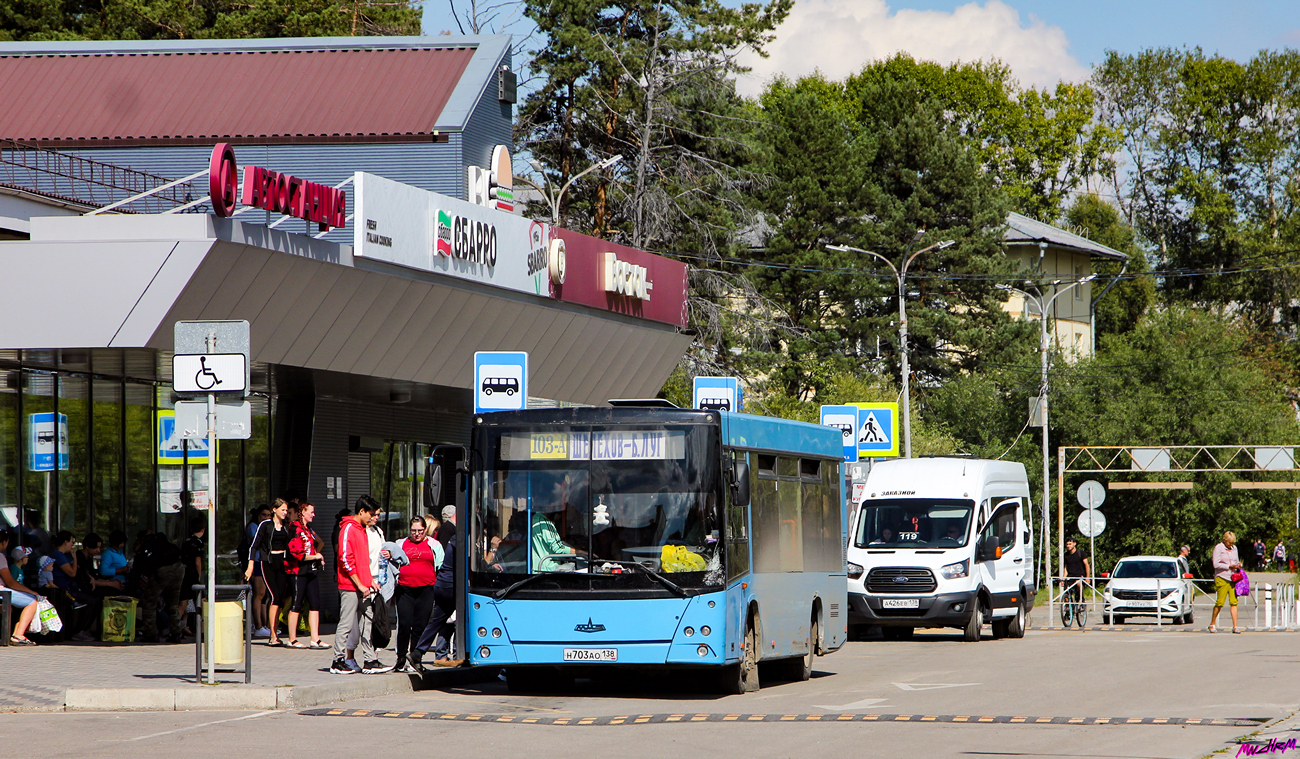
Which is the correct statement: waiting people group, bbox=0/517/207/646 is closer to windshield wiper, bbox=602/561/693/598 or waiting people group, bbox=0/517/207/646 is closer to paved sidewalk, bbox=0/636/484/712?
paved sidewalk, bbox=0/636/484/712

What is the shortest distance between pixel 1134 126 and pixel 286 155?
176ft

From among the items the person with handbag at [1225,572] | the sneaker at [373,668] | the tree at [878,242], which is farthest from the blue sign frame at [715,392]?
the tree at [878,242]

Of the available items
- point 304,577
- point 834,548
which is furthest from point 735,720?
point 304,577

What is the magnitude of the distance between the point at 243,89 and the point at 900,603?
48.9 ft

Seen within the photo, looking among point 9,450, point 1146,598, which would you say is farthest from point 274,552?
point 1146,598

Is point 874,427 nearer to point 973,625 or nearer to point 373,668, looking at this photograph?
point 973,625

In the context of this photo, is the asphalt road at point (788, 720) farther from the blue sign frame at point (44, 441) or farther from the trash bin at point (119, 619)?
the blue sign frame at point (44, 441)

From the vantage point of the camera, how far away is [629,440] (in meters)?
14.7

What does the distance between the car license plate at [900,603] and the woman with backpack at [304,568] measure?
9.05m

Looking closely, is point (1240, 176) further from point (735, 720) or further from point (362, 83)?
point (735, 720)

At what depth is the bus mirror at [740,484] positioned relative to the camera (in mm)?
14547

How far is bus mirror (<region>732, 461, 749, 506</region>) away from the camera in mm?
14547

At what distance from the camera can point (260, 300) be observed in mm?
18828

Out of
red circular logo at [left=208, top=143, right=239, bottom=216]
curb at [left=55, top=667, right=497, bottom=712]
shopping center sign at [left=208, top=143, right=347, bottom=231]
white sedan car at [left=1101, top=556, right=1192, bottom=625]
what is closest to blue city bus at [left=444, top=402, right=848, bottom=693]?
curb at [left=55, top=667, right=497, bottom=712]
